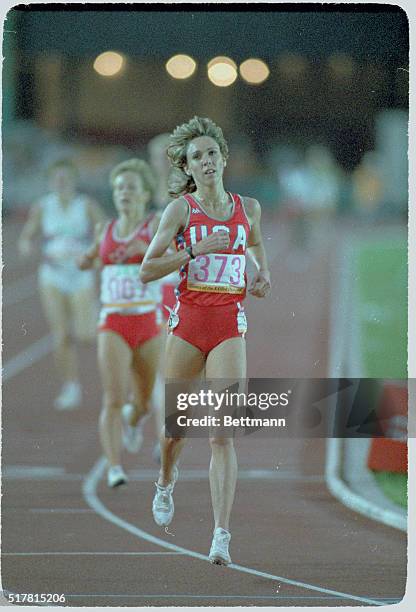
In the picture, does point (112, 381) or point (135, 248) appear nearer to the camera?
point (135, 248)

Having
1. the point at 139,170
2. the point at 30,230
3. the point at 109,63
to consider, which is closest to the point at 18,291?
the point at 30,230

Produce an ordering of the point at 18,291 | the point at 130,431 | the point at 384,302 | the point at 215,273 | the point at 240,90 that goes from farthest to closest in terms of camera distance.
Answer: the point at 130,431 < the point at 18,291 < the point at 384,302 < the point at 240,90 < the point at 215,273

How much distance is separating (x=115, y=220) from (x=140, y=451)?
4.52ft

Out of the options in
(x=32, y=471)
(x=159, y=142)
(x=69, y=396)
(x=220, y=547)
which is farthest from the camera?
(x=69, y=396)

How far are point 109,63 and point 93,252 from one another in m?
1.43

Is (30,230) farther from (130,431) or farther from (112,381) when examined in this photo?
(130,431)

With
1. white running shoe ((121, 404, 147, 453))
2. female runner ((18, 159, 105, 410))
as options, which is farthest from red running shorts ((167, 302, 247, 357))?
white running shoe ((121, 404, 147, 453))

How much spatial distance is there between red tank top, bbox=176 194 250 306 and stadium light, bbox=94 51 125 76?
2.66 ft

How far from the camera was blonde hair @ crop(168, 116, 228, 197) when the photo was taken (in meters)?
8.79

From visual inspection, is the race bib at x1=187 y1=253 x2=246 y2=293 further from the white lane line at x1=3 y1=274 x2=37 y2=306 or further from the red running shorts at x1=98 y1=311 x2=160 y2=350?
the red running shorts at x1=98 y1=311 x2=160 y2=350

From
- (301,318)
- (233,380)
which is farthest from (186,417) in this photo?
(301,318)

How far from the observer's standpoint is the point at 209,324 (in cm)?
875

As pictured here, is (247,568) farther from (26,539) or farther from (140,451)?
(140,451)

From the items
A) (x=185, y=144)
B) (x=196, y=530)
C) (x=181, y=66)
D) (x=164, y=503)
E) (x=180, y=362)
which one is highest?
(x=181, y=66)
